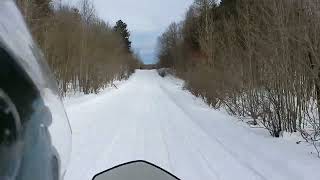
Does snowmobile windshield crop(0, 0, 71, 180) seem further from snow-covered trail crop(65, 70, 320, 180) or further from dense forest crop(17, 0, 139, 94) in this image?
dense forest crop(17, 0, 139, 94)

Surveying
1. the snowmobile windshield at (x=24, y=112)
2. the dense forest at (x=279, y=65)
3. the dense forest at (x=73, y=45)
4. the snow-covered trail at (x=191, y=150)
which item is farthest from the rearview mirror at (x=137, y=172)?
the dense forest at (x=73, y=45)

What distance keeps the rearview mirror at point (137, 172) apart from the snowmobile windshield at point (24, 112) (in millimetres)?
407

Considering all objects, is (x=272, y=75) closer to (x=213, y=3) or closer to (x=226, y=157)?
(x=226, y=157)

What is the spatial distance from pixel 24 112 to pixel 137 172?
84 cm

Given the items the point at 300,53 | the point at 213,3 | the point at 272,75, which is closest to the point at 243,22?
the point at 272,75

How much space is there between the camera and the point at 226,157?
946cm

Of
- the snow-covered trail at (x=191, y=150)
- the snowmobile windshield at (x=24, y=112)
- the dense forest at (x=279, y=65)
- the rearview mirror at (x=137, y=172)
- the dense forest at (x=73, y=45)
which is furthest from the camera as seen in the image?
the dense forest at (x=73, y=45)

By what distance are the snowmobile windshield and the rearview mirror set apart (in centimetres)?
41

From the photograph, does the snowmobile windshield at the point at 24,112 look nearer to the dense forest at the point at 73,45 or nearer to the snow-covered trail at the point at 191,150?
the snow-covered trail at the point at 191,150

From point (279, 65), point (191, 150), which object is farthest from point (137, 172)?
point (279, 65)

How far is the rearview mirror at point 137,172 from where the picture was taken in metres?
2.06

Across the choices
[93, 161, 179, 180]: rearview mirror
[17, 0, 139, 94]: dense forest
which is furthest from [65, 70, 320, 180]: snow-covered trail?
[17, 0, 139, 94]: dense forest

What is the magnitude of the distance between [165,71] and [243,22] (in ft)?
263

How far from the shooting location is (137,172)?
2.12m
